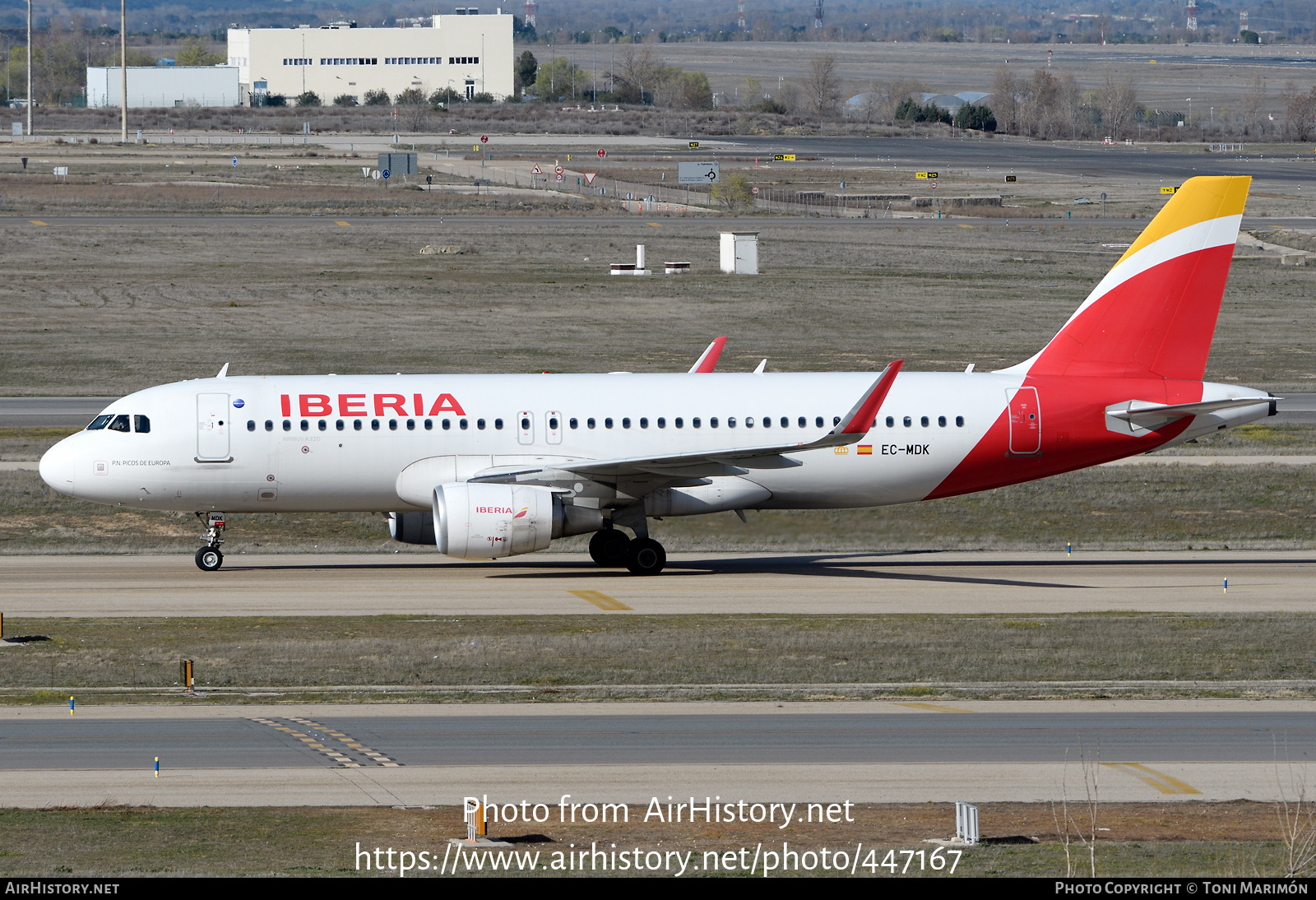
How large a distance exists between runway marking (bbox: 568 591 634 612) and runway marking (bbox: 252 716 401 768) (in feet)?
32.5

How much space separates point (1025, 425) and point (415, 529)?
47.6 ft

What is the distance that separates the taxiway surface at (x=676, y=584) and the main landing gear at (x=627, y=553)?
395 mm

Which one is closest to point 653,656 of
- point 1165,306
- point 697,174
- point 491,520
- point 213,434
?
point 491,520

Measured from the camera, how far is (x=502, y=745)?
23.8 meters

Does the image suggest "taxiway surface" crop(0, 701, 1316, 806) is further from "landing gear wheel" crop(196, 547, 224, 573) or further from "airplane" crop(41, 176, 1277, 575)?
"landing gear wheel" crop(196, 547, 224, 573)

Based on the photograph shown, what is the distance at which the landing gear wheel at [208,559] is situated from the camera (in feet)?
124

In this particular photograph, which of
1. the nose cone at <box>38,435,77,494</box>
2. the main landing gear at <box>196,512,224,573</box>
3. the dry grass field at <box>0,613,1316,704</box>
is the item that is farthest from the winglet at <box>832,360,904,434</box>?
the nose cone at <box>38,435,77,494</box>

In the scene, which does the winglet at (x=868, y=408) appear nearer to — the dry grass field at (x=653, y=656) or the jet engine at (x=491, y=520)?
the dry grass field at (x=653, y=656)

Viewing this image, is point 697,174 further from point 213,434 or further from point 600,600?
point 600,600

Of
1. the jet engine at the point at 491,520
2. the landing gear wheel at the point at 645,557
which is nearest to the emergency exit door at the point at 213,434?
the jet engine at the point at 491,520

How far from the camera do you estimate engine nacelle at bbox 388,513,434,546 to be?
37250mm

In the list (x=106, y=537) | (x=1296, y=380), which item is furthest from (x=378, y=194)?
(x=106, y=537)

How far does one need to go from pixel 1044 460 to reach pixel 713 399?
799cm

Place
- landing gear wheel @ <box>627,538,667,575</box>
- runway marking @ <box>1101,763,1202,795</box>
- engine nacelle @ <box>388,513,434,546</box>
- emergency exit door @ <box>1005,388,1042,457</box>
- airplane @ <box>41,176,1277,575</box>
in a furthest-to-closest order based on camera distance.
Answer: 1. landing gear wheel @ <box>627,538,667,575</box>
2. emergency exit door @ <box>1005,388,1042,457</box>
3. engine nacelle @ <box>388,513,434,546</box>
4. airplane @ <box>41,176,1277,575</box>
5. runway marking @ <box>1101,763,1202,795</box>
